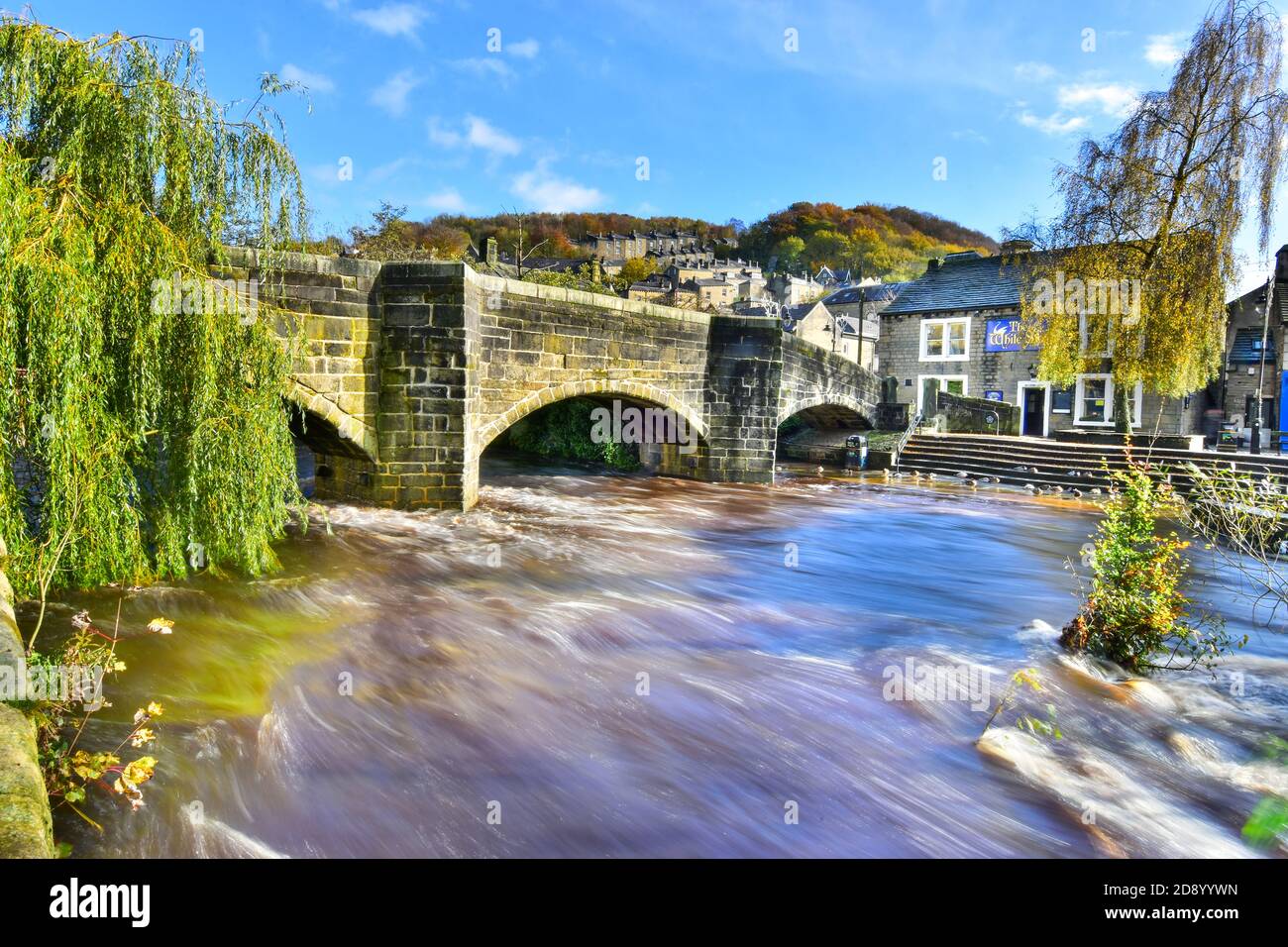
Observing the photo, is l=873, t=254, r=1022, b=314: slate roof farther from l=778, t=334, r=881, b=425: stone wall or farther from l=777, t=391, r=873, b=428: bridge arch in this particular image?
l=777, t=391, r=873, b=428: bridge arch

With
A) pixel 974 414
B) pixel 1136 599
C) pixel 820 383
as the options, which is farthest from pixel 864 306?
pixel 1136 599

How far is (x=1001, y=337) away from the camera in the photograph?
26.5 metres

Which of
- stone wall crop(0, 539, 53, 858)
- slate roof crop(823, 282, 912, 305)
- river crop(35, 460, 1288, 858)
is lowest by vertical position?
river crop(35, 460, 1288, 858)

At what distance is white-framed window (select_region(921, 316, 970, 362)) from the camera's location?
91.2 feet

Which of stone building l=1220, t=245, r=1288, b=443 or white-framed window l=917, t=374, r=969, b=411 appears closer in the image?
stone building l=1220, t=245, r=1288, b=443

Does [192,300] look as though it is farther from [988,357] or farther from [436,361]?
[988,357]

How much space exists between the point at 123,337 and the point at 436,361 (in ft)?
15.4

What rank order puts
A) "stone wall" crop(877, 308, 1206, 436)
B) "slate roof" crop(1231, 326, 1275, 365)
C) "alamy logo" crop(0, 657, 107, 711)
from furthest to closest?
"stone wall" crop(877, 308, 1206, 436) → "slate roof" crop(1231, 326, 1275, 365) → "alamy logo" crop(0, 657, 107, 711)

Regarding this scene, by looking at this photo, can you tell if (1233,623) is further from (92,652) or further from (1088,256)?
(1088,256)

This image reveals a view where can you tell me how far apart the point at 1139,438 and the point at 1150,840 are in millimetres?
18101

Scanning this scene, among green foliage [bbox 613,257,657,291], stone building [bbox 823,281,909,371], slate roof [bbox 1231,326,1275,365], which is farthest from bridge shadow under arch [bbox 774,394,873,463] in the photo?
green foliage [bbox 613,257,657,291]

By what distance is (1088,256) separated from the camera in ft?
55.9
